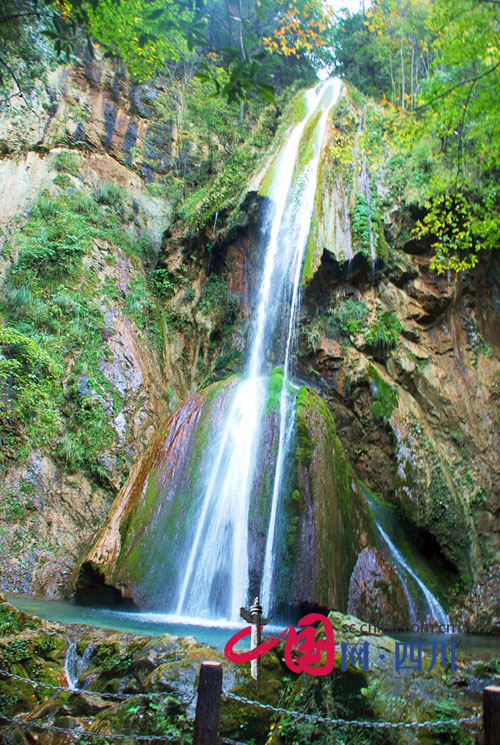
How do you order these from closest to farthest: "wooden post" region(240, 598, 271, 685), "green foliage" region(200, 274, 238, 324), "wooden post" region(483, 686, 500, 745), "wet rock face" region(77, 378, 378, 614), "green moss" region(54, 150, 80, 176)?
"wooden post" region(483, 686, 500, 745) → "wooden post" region(240, 598, 271, 685) → "wet rock face" region(77, 378, 378, 614) → "green foliage" region(200, 274, 238, 324) → "green moss" region(54, 150, 80, 176)

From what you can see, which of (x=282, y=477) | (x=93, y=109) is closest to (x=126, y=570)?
(x=282, y=477)

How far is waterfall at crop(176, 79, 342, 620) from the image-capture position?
593cm

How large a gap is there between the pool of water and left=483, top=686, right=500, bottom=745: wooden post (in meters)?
2.78

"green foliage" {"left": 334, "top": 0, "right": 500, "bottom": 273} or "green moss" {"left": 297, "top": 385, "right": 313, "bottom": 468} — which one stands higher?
"green foliage" {"left": 334, "top": 0, "right": 500, "bottom": 273}

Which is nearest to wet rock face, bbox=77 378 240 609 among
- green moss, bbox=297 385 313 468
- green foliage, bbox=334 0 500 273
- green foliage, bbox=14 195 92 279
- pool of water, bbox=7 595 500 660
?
pool of water, bbox=7 595 500 660

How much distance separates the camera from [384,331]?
956 cm

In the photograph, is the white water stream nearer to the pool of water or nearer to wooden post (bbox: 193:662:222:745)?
the pool of water

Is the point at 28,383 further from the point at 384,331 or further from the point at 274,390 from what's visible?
the point at 384,331

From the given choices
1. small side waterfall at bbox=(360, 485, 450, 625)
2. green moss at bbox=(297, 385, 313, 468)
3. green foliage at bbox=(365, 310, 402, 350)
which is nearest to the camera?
small side waterfall at bbox=(360, 485, 450, 625)

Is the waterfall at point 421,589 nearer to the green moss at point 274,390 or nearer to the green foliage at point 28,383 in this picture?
the green moss at point 274,390

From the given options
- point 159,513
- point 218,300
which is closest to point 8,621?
point 159,513

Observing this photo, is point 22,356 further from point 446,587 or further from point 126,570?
point 446,587

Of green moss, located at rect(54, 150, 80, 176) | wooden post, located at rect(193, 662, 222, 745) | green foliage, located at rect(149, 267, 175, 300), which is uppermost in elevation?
green moss, located at rect(54, 150, 80, 176)

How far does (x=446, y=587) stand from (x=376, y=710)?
5345 millimetres
